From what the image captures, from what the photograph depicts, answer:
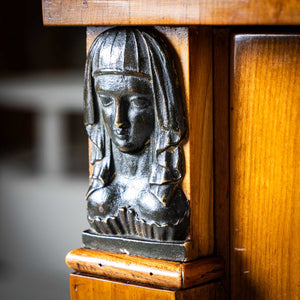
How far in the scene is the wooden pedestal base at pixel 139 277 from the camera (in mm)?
1061

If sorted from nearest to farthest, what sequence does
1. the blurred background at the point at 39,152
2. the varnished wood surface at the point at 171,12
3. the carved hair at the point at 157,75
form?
the varnished wood surface at the point at 171,12
the carved hair at the point at 157,75
the blurred background at the point at 39,152

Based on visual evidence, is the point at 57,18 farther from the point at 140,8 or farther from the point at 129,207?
the point at 129,207

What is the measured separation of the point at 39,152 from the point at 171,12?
5.17ft

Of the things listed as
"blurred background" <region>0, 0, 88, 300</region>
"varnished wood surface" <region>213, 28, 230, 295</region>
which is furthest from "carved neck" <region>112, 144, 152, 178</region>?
"blurred background" <region>0, 0, 88, 300</region>

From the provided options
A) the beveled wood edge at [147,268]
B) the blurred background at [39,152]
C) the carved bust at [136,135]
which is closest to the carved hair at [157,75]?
the carved bust at [136,135]

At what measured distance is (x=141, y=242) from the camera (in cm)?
110

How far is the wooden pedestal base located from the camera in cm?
106

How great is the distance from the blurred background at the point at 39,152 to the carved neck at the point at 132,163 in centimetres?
125

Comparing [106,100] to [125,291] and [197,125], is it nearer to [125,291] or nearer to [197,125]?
[197,125]

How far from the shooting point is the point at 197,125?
42.2 inches

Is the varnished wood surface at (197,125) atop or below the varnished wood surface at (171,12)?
below

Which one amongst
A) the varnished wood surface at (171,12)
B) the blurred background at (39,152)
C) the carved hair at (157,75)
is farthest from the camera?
the blurred background at (39,152)

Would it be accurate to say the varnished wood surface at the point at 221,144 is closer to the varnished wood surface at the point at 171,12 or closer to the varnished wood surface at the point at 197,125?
the varnished wood surface at the point at 197,125

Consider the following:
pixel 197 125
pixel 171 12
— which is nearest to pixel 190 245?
pixel 197 125
